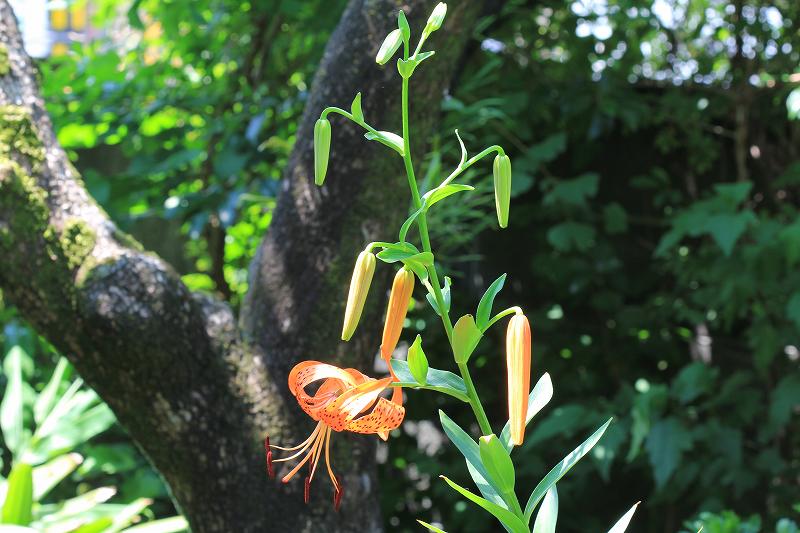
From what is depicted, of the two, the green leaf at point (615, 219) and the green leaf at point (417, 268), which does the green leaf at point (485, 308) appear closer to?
the green leaf at point (417, 268)

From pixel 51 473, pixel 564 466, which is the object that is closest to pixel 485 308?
pixel 564 466

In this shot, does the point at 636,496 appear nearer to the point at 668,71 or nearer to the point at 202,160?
the point at 668,71

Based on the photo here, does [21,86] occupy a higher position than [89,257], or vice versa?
[21,86]

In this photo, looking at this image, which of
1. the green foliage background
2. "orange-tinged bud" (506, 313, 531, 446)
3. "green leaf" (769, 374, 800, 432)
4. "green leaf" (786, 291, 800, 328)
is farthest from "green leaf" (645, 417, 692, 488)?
"orange-tinged bud" (506, 313, 531, 446)

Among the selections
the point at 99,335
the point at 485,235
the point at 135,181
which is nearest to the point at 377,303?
the point at 99,335

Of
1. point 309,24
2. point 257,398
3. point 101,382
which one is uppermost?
point 309,24
